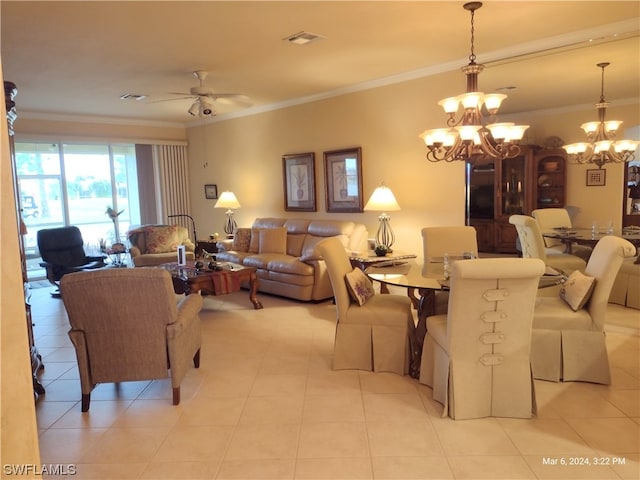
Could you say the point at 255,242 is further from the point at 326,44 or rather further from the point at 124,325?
the point at 124,325

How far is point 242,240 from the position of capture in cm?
667

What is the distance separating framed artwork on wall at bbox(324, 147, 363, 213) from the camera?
588 cm

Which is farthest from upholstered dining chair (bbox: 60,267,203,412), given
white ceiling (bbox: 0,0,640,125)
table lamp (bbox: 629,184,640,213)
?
table lamp (bbox: 629,184,640,213)

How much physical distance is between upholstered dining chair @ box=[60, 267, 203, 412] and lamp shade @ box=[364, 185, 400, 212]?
2.75 metres

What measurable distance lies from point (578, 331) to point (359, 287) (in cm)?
157

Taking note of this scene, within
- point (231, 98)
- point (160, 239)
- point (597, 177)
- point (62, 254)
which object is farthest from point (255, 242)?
point (597, 177)

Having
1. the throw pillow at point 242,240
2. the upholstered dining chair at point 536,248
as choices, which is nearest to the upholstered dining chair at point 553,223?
the upholstered dining chair at point 536,248

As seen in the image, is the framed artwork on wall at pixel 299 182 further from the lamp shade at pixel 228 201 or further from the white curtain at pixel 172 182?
the white curtain at pixel 172 182

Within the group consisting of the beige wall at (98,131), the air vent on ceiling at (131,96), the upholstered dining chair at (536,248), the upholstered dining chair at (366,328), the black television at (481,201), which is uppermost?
the air vent on ceiling at (131,96)

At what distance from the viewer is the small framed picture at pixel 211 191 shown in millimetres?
8305

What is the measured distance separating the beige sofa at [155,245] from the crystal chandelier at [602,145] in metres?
5.06

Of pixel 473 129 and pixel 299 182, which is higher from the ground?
A: pixel 473 129

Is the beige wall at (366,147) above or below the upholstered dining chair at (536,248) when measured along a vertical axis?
above

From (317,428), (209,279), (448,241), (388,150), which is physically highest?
(388,150)
